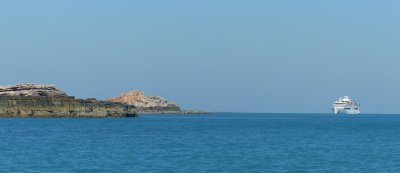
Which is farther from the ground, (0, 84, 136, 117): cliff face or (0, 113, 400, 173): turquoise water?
(0, 84, 136, 117): cliff face

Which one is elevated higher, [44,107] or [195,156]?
[44,107]

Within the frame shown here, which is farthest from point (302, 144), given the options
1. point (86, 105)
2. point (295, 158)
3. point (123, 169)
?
point (86, 105)

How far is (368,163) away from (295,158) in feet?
20.3

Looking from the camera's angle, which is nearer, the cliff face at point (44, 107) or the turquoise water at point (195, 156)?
the turquoise water at point (195, 156)

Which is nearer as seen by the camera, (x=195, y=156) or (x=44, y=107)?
(x=195, y=156)

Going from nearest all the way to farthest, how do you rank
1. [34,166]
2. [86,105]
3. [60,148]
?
[34,166]
[60,148]
[86,105]

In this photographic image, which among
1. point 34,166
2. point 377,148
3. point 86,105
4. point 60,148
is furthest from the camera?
point 86,105

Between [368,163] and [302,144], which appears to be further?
[302,144]

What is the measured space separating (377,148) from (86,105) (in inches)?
5239

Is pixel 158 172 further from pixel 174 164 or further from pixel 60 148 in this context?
pixel 60 148

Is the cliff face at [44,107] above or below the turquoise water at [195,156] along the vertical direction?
above

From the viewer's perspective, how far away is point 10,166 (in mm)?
50000

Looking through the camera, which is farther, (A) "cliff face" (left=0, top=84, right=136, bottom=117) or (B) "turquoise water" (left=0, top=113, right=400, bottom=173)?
(A) "cliff face" (left=0, top=84, right=136, bottom=117)

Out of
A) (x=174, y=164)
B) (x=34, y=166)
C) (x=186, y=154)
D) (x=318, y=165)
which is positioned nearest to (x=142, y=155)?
(x=186, y=154)
